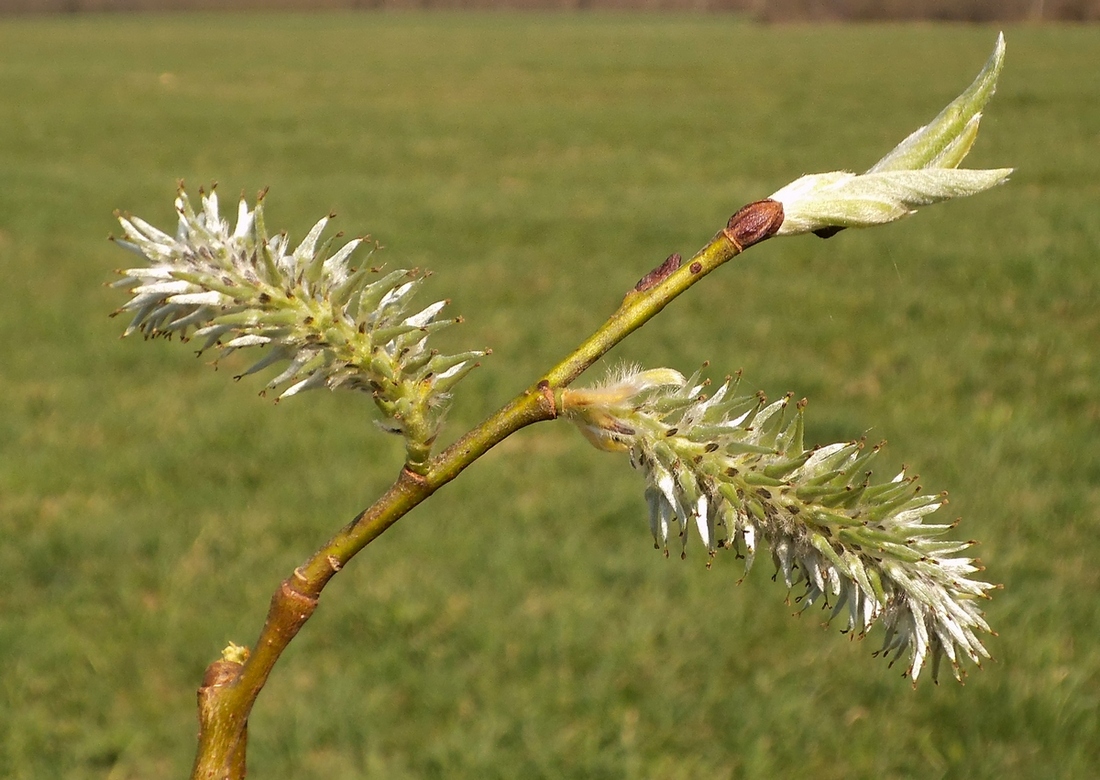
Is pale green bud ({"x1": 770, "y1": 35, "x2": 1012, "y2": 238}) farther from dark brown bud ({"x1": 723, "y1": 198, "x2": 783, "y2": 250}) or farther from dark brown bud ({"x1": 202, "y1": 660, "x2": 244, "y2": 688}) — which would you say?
dark brown bud ({"x1": 202, "y1": 660, "x2": 244, "y2": 688})

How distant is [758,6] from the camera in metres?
87.0

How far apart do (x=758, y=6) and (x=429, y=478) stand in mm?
93015

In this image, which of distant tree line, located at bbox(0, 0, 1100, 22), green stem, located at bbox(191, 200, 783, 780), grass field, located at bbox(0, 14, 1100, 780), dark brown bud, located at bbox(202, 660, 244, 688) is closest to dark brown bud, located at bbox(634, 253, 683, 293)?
green stem, located at bbox(191, 200, 783, 780)

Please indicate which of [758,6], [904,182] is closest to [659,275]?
[904,182]

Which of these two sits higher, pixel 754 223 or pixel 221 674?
pixel 754 223

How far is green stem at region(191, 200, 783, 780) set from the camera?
2.60 ft

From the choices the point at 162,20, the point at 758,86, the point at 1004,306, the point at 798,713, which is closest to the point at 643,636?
the point at 798,713

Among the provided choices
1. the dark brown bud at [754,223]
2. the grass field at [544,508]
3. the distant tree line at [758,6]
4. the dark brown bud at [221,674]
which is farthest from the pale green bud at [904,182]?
the distant tree line at [758,6]

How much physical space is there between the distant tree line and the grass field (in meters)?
41.9

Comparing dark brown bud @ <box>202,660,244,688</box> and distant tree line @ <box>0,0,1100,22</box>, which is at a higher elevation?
distant tree line @ <box>0,0,1100,22</box>

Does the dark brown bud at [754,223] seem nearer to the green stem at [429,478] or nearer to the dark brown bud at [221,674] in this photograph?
the green stem at [429,478]

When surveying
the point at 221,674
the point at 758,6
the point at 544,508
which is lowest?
the point at 544,508

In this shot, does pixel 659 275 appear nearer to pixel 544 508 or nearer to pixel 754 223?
pixel 754 223

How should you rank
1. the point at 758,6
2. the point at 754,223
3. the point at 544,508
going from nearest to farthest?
the point at 754,223 < the point at 544,508 < the point at 758,6
